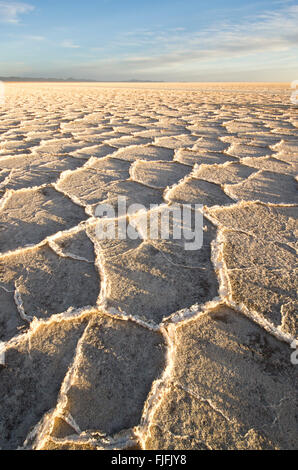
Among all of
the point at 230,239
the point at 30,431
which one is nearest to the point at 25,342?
the point at 30,431

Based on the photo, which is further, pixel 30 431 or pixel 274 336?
pixel 274 336

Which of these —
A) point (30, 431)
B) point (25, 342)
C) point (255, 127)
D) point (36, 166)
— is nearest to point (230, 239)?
point (25, 342)

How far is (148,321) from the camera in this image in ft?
3.29

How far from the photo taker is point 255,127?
409 cm

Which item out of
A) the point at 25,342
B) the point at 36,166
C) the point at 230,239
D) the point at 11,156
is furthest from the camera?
the point at 11,156

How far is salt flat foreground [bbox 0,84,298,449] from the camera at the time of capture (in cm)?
74

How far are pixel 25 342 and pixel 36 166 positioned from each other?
1.90 m

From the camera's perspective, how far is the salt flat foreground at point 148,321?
0.74m

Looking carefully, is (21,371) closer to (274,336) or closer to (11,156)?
(274,336)

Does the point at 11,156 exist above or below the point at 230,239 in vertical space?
above
